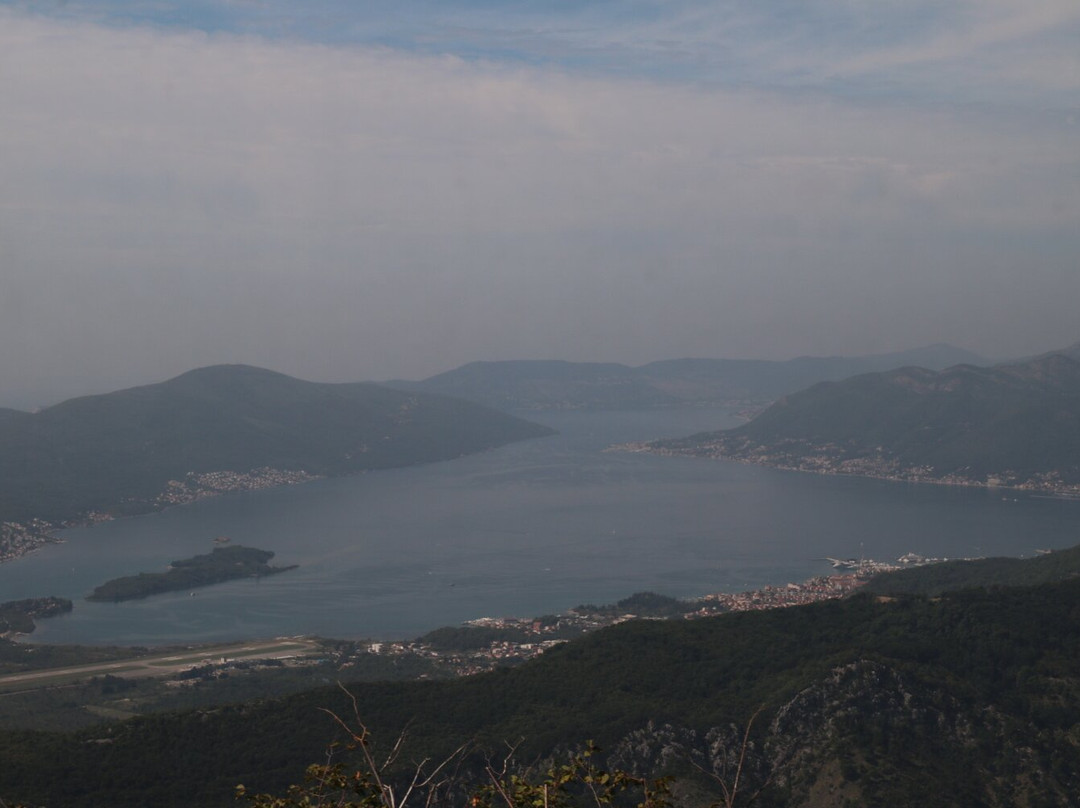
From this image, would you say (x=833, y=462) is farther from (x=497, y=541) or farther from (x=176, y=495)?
(x=176, y=495)

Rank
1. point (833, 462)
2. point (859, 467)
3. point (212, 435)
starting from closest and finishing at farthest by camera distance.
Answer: point (859, 467)
point (212, 435)
point (833, 462)

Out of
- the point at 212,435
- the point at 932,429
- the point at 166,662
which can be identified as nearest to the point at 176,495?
the point at 212,435

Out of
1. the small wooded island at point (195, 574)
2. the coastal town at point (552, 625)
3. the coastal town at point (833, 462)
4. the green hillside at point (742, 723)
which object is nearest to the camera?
the green hillside at point (742, 723)

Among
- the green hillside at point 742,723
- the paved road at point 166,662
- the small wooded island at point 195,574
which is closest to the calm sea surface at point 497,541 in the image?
the small wooded island at point 195,574

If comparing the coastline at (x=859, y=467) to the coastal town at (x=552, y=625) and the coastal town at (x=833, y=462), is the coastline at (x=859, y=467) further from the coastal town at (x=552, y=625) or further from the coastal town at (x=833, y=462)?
the coastal town at (x=552, y=625)

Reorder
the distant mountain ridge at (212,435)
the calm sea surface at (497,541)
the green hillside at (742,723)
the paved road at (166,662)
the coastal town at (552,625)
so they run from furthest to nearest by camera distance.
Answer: the distant mountain ridge at (212,435) → the calm sea surface at (497,541) → the coastal town at (552,625) → the paved road at (166,662) → the green hillside at (742,723)

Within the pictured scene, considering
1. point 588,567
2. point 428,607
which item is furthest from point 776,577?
point 428,607

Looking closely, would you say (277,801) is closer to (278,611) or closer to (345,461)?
(278,611)
